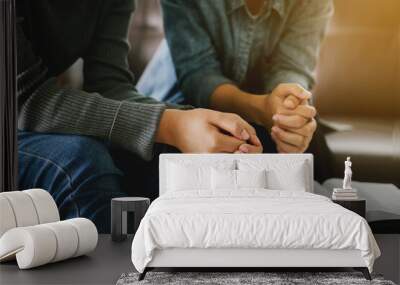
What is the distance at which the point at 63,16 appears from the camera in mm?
7129

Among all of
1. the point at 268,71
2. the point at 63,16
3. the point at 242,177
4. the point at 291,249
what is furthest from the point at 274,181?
the point at 63,16

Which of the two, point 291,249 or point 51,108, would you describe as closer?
point 291,249

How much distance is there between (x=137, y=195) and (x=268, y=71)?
194 centimetres

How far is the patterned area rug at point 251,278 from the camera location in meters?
4.73

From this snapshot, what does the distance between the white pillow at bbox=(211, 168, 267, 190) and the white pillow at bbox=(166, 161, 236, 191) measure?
108 millimetres

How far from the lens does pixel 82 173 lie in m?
6.98

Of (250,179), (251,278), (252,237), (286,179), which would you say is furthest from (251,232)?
(286,179)

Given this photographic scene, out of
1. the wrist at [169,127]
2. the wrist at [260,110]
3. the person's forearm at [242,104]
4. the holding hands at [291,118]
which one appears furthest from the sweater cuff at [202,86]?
the holding hands at [291,118]

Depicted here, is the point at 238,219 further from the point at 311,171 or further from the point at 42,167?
the point at 42,167

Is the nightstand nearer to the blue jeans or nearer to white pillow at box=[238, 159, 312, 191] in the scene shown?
white pillow at box=[238, 159, 312, 191]

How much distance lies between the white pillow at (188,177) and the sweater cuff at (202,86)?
811 millimetres

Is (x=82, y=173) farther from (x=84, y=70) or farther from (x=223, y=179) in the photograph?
(x=223, y=179)

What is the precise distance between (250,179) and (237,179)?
125mm

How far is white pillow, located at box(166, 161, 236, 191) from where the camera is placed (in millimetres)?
6535
